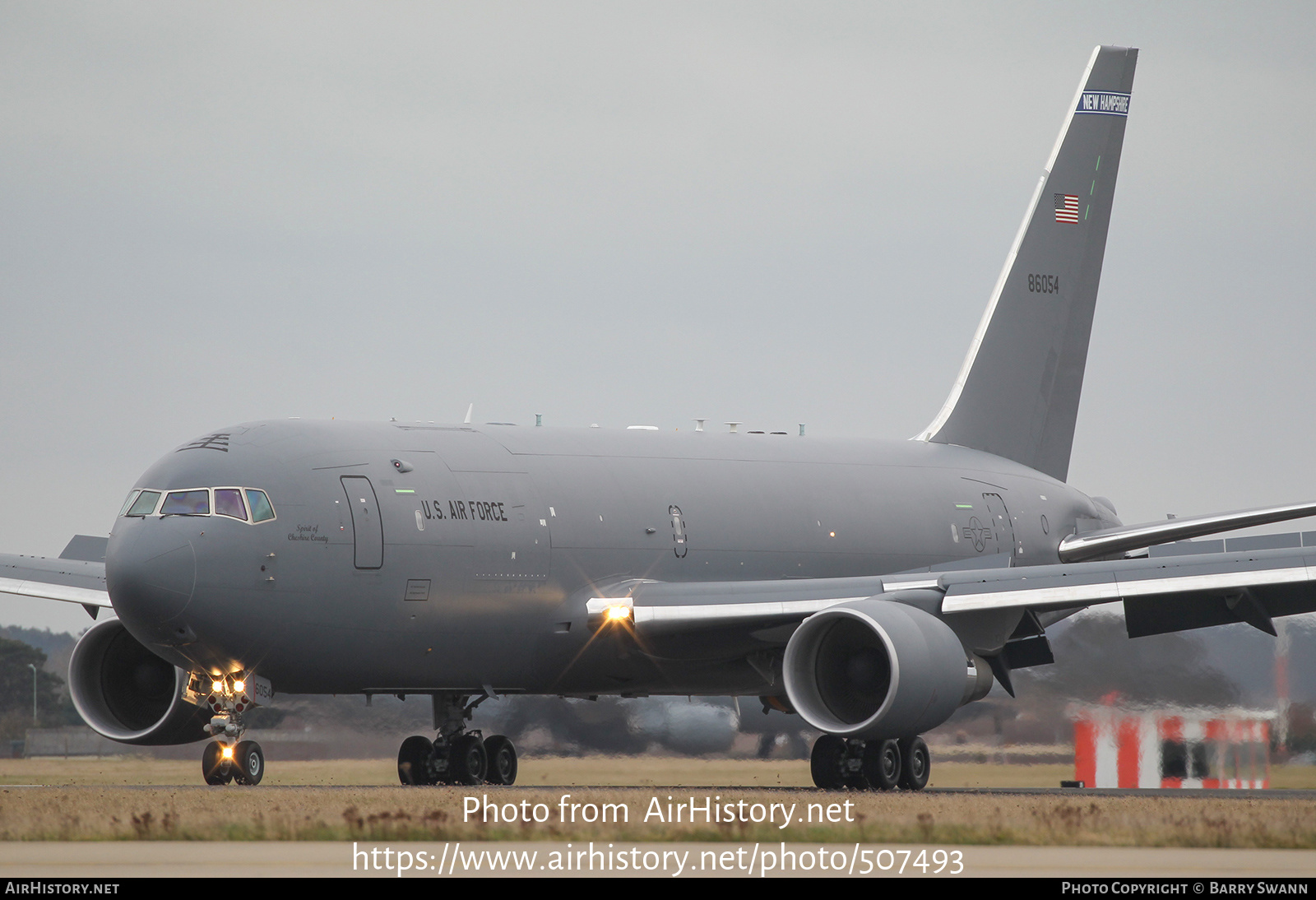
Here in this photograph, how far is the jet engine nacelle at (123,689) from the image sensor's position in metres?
22.7

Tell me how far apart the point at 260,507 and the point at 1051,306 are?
16.0 meters

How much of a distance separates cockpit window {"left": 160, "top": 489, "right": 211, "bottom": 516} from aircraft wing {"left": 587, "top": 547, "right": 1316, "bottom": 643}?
5.01m

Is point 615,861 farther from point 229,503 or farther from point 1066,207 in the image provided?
point 1066,207

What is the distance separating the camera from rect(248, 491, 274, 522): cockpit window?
19.8 m

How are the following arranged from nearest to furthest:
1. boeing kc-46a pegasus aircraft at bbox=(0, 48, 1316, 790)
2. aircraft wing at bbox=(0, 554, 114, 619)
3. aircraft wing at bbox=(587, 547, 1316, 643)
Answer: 1. boeing kc-46a pegasus aircraft at bbox=(0, 48, 1316, 790)
2. aircraft wing at bbox=(587, 547, 1316, 643)
3. aircraft wing at bbox=(0, 554, 114, 619)

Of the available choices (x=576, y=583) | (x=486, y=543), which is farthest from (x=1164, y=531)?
(x=486, y=543)

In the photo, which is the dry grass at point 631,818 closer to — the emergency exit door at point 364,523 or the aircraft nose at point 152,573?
the aircraft nose at point 152,573

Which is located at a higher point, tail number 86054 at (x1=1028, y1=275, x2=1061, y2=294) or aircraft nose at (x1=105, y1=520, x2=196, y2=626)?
tail number 86054 at (x1=1028, y1=275, x2=1061, y2=294)

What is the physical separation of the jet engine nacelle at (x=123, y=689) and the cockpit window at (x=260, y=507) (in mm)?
3645

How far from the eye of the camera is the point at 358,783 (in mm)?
24938

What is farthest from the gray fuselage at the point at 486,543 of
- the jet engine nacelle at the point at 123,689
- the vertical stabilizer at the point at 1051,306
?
the vertical stabilizer at the point at 1051,306

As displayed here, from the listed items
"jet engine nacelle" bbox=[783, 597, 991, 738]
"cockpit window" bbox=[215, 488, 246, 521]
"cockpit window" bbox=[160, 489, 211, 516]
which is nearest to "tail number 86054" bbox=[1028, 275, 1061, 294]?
"jet engine nacelle" bbox=[783, 597, 991, 738]

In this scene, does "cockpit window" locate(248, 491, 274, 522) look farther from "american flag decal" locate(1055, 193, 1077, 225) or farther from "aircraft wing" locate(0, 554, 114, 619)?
"american flag decal" locate(1055, 193, 1077, 225)
